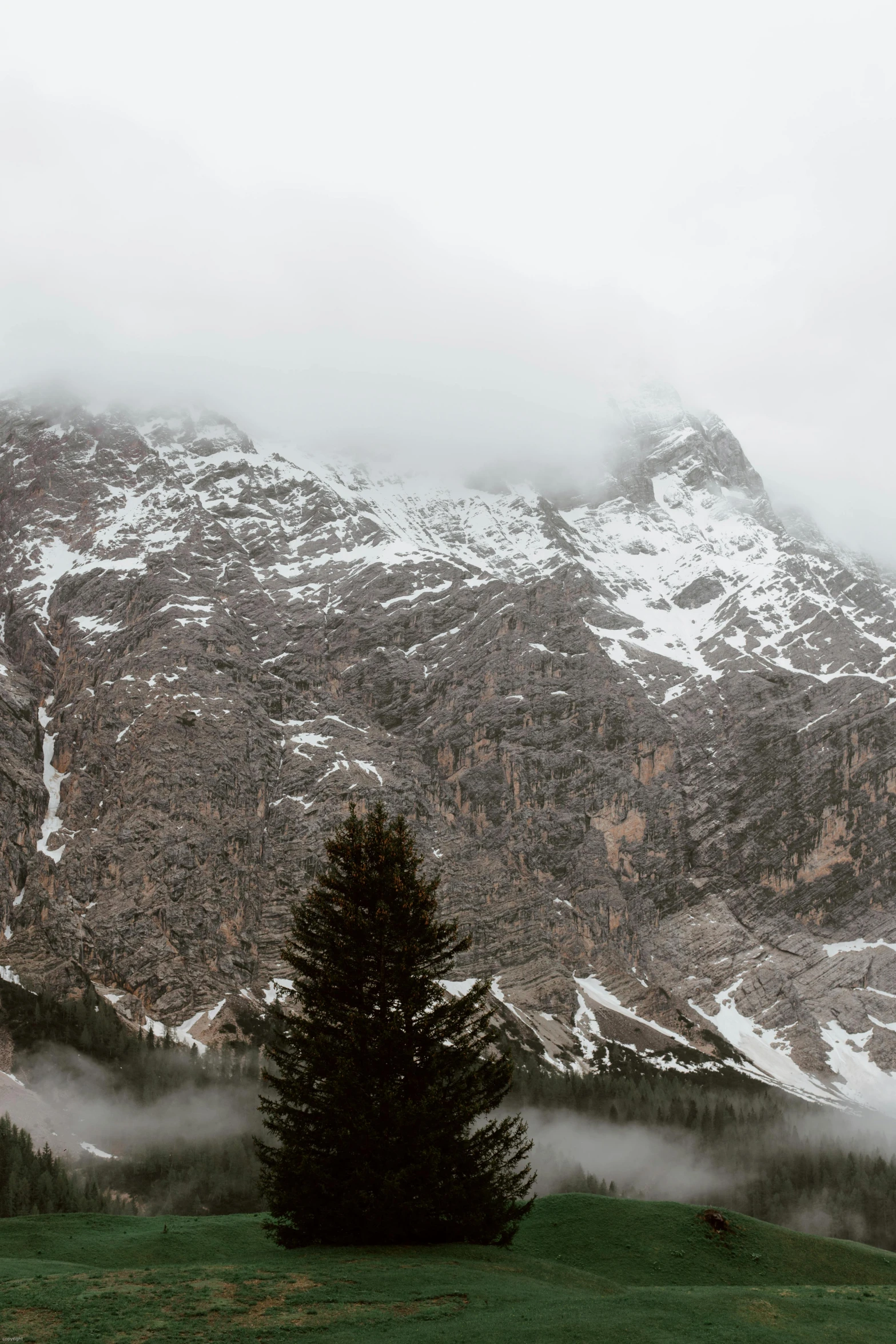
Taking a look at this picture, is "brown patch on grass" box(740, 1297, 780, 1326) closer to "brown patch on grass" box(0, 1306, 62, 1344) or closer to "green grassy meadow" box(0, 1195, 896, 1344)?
"green grassy meadow" box(0, 1195, 896, 1344)

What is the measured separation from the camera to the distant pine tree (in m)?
31.6

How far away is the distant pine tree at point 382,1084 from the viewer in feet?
104

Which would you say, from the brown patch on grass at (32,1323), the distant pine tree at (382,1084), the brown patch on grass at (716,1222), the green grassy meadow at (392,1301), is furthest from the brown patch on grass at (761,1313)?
the brown patch on grass at (716,1222)

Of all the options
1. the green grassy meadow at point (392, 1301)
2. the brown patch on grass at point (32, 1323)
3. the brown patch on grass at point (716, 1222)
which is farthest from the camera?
the brown patch on grass at point (716, 1222)

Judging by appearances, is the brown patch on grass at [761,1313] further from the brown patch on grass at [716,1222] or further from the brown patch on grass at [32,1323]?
the brown patch on grass at [716,1222]

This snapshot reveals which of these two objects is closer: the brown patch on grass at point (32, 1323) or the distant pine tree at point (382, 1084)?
the brown patch on grass at point (32, 1323)

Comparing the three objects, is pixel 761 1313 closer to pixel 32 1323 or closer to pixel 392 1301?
pixel 392 1301

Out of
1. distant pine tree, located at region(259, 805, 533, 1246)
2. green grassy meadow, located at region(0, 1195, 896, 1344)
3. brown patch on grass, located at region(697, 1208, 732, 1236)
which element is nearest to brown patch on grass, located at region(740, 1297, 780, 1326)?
green grassy meadow, located at region(0, 1195, 896, 1344)

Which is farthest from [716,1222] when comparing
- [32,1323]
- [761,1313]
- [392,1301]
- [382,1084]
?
[32,1323]

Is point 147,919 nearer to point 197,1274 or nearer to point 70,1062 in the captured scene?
point 70,1062

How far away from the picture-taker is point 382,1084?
32594 mm

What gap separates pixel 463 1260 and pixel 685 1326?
717 centimetres

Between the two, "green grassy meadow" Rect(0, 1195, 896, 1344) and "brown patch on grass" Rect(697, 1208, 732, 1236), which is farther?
"brown patch on grass" Rect(697, 1208, 732, 1236)

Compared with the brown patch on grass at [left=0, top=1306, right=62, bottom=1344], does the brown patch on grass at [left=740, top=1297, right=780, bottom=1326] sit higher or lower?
lower
